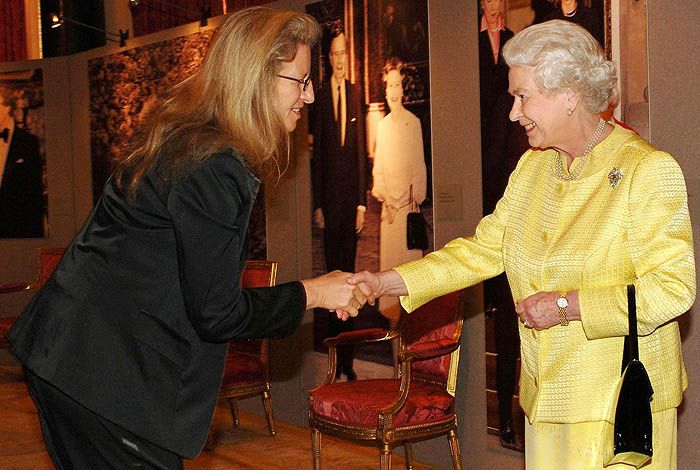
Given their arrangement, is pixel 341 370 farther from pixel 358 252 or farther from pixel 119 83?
pixel 119 83

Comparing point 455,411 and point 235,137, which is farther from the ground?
point 235,137

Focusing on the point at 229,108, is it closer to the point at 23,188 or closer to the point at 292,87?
the point at 292,87

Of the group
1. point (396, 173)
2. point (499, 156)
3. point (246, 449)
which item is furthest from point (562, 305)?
point (246, 449)

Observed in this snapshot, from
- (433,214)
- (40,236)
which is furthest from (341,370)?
(40,236)

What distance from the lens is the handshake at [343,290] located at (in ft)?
9.41

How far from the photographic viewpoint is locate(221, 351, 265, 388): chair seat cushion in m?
6.35

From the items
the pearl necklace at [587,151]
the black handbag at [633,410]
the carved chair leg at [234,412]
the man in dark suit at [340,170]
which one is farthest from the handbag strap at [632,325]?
the carved chair leg at [234,412]

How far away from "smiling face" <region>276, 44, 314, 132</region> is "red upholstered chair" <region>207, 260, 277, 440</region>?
3669mm

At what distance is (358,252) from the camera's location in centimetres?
627

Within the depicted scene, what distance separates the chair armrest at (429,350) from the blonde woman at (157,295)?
2.51 m

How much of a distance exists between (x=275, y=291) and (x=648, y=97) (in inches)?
95.4

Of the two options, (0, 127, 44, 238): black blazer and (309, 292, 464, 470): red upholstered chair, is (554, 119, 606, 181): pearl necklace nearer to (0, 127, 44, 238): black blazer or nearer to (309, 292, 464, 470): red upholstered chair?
(309, 292, 464, 470): red upholstered chair

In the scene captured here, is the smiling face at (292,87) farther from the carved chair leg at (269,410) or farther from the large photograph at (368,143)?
the carved chair leg at (269,410)

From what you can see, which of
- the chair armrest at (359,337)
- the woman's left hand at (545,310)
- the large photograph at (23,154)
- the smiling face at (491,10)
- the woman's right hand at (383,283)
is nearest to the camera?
the woman's left hand at (545,310)
